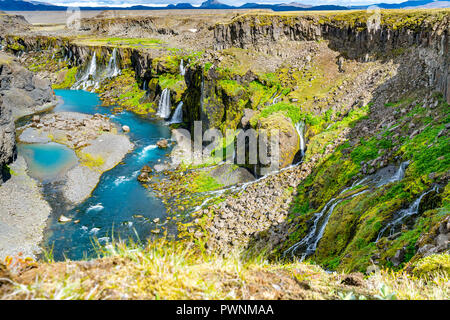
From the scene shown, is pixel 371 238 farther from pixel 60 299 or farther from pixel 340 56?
pixel 340 56

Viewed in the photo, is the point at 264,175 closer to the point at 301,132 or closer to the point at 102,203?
the point at 301,132

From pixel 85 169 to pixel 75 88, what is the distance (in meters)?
57.4

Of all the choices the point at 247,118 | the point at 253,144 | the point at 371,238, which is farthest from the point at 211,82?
the point at 371,238

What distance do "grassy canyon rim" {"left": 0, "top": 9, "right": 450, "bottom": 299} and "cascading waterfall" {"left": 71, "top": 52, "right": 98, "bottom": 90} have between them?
1595 centimetres

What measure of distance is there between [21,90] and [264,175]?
59098 mm

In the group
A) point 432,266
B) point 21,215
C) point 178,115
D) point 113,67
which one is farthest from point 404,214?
point 113,67

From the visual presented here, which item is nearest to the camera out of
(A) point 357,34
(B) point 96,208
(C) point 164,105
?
(B) point 96,208

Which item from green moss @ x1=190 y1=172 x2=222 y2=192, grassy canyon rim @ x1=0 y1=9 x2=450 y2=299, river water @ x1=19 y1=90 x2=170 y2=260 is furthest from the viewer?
green moss @ x1=190 y1=172 x2=222 y2=192

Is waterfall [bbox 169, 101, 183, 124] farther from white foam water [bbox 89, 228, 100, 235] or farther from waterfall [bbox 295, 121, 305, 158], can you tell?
white foam water [bbox 89, 228, 100, 235]

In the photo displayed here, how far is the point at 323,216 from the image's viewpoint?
19016 mm

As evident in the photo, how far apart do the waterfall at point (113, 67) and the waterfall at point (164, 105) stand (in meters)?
30.9

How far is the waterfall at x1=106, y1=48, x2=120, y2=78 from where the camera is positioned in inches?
3258

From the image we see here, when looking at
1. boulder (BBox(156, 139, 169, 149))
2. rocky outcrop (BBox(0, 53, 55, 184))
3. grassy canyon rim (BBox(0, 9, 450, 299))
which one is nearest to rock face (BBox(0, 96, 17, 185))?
grassy canyon rim (BBox(0, 9, 450, 299))
